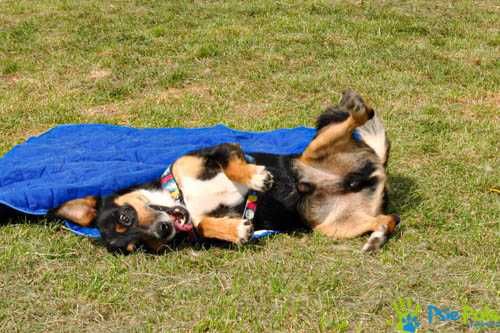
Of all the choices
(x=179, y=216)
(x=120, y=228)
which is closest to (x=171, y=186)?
(x=179, y=216)

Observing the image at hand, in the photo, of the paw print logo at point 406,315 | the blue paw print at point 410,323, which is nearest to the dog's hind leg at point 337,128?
the paw print logo at point 406,315

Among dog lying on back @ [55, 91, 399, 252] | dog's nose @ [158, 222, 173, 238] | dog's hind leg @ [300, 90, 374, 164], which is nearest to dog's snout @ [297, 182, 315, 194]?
dog lying on back @ [55, 91, 399, 252]

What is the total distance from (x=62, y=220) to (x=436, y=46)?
6.97m

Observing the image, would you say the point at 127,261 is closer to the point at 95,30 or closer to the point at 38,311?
the point at 38,311

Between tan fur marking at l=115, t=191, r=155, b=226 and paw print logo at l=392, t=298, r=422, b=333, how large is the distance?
186 centimetres

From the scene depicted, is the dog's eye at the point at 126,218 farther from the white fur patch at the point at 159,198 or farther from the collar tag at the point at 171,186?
the collar tag at the point at 171,186

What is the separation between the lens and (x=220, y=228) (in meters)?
4.55

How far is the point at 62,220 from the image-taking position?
4977 millimetres

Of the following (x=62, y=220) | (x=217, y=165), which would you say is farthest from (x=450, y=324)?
(x=62, y=220)

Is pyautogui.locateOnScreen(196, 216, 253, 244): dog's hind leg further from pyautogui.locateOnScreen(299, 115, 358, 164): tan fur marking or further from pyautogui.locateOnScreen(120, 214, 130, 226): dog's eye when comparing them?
pyautogui.locateOnScreen(299, 115, 358, 164): tan fur marking

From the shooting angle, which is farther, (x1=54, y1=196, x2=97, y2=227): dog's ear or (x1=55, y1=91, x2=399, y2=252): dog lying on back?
(x1=54, y1=196, x2=97, y2=227): dog's ear

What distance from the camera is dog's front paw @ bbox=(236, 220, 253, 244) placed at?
4.46 metres

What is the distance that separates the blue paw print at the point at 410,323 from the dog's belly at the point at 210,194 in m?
1.65

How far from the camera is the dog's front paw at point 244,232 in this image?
4.46 m
